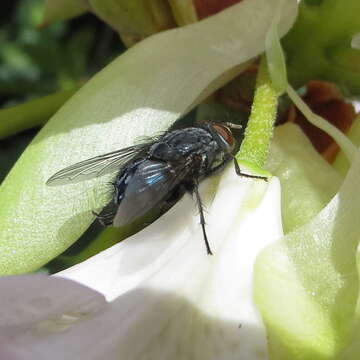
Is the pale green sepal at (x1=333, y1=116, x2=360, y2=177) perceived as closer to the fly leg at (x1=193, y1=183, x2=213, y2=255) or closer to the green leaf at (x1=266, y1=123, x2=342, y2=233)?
the green leaf at (x1=266, y1=123, x2=342, y2=233)

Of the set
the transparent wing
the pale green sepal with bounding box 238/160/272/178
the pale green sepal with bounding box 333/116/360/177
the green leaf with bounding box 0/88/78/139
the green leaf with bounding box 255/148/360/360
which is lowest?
the pale green sepal with bounding box 333/116/360/177

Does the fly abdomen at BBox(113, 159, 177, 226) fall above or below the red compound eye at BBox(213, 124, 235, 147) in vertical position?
above

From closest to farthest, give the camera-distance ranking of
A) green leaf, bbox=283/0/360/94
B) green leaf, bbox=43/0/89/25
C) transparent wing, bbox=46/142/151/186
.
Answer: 1. transparent wing, bbox=46/142/151/186
2. green leaf, bbox=283/0/360/94
3. green leaf, bbox=43/0/89/25

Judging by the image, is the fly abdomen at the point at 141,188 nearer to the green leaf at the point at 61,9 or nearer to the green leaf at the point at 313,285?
the green leaf at the point at 313,285

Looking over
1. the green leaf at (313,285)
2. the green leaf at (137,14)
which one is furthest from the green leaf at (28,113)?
the green leaf at (313,285)

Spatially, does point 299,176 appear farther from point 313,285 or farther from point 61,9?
point 61,9

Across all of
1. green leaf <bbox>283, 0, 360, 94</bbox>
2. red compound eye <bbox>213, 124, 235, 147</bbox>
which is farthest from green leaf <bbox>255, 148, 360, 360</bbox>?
green leaf <bbox>283, 0, 360, 94</bbox>
